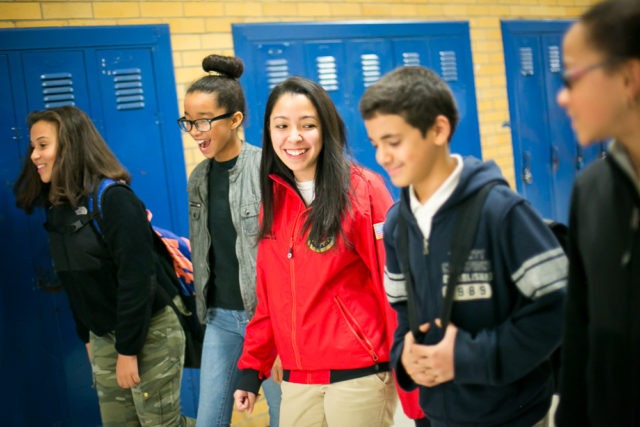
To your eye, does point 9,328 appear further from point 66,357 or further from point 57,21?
point 57,21

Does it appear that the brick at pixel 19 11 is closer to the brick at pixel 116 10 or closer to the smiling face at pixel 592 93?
the brick at pixel 116 10

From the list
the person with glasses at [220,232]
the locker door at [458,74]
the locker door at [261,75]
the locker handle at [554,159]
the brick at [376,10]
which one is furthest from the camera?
the locker handle at [554,159]

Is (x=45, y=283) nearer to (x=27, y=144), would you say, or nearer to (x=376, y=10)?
(x=27, y=144)

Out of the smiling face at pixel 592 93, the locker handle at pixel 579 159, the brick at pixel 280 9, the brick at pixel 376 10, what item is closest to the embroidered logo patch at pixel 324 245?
the smiling face at pixel 592 93

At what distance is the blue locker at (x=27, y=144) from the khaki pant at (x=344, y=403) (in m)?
2.02

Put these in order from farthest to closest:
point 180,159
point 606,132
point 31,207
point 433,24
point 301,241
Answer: point 433,24 → point 180,159 → point 31,207 → point 301,241 → point 606,132

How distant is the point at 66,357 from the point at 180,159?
1.34 meters

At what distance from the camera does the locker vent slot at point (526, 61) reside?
601 cm

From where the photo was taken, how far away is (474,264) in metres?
1.70

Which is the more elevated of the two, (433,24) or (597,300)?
(433,24)

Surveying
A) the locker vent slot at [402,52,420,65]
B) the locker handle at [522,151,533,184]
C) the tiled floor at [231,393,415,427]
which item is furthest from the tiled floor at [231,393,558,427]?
the locker vent slot at [402,52,420,65]

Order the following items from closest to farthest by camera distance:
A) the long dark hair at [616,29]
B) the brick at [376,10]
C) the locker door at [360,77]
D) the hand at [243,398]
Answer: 1. the long dark hair at [616,29]
2. the hand at [243,398]
3. the locker door at [360,77]
4. the brick at [376,10]

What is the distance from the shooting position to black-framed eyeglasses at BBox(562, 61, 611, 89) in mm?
1302

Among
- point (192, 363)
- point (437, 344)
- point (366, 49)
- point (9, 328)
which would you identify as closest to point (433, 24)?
point (366, 49)
